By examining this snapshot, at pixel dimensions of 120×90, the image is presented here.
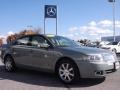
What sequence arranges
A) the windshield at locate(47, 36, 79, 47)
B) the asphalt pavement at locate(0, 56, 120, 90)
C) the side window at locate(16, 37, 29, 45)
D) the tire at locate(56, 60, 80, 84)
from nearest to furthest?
1. the asphalt pavement at locate(0, 56, 120, 90)
2. the tire at locate(56, 60, 80, 84)
3. the windshield at locate(47, 36, 79, 47)
4. the side window at locate(16, 37, 29, 45)

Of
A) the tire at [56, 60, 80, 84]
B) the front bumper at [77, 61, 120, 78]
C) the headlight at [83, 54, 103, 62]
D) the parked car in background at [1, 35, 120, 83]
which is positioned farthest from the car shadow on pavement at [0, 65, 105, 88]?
the headlight at [83, 54, 103, 62]

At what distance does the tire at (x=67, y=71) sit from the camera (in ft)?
28.8

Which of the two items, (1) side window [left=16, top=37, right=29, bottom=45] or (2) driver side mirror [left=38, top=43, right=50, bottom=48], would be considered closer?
(2) driver side mirror [left=38, top=43, right=50, bottom=48]

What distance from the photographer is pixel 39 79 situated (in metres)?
9.90

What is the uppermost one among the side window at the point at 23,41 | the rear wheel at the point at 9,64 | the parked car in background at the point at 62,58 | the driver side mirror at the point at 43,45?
the side window at the point at 23,41

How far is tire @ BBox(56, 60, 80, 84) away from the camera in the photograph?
877cm

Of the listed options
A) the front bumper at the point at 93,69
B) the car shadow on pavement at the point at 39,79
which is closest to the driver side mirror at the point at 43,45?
the car shadow on pavement at the point at 39,79

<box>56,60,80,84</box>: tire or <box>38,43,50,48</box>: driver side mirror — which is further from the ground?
<box>38,43,50,48</box>: driver side mirror

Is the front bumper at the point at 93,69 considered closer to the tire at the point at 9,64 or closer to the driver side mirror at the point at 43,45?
the driver side mirror at the point at 43,45

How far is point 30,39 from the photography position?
418 inches

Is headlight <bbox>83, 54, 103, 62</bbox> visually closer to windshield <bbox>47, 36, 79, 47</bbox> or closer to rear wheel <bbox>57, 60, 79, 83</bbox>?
rear wheel <bbox>57, 60, 79, 83</bbox>

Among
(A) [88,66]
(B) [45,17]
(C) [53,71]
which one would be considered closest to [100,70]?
(A) [88,66]

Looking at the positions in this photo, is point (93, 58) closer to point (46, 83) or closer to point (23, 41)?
point (46, 83)

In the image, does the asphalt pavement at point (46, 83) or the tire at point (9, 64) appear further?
the tire at point (9, 64)
